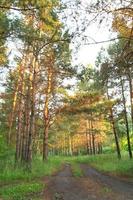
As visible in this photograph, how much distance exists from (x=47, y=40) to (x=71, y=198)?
14.6 m

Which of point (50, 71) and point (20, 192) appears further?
point (50, 71)

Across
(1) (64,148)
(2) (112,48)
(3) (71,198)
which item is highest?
(2) (112,48)

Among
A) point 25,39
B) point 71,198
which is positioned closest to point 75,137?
point 25,39

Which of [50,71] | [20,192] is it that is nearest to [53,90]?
[50,71]

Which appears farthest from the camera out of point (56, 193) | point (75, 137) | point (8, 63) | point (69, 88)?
point (75, 137)

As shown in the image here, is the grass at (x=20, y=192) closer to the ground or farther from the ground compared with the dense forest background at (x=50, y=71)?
closer to the ground

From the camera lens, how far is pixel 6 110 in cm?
5003

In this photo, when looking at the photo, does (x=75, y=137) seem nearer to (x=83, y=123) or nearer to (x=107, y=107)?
(x=83, y=123)

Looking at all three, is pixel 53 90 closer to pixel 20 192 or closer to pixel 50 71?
pixel 50 71

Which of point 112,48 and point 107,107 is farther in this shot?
point 107,107

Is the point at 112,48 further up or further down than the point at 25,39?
further up

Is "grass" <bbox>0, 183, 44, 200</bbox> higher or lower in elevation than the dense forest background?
lower

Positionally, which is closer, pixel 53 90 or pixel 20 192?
pixel 20 192

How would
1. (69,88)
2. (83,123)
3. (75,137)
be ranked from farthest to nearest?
(75,137) → (83,123) → (69,88)
